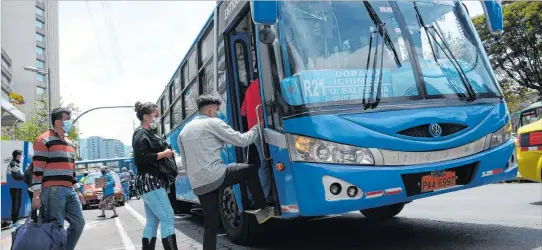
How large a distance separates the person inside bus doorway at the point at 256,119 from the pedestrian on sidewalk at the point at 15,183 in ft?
23.8

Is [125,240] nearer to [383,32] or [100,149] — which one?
[383,32]

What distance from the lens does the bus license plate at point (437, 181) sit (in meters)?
4.21

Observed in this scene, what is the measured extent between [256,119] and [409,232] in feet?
8.46

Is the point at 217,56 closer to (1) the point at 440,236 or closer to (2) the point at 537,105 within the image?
(1) the point at 440,236

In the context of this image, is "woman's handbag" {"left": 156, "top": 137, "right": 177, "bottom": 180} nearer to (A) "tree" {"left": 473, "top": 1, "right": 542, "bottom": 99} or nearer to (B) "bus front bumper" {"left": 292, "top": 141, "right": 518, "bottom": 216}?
(B) "bus front bumper" {"left": 292, "top": 141, "right": 518, "bottom": 216}

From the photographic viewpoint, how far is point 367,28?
180 inches

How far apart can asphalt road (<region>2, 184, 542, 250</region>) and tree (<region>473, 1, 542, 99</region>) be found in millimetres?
18345

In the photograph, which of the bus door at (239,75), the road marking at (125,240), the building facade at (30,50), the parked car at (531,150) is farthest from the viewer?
the building facade at (30,50)

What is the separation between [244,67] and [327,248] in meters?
2.26

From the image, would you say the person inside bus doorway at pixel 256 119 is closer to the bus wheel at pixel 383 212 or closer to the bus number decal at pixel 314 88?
the bus number decal at pixel 314 88

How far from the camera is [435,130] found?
427 centimetres

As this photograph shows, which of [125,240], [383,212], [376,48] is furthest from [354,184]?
[125,240]

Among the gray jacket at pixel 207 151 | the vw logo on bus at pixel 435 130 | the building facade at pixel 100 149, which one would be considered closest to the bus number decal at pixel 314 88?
the gray jacket at pixel 207 151

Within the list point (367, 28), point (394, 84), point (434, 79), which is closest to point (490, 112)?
point (434, 79)
